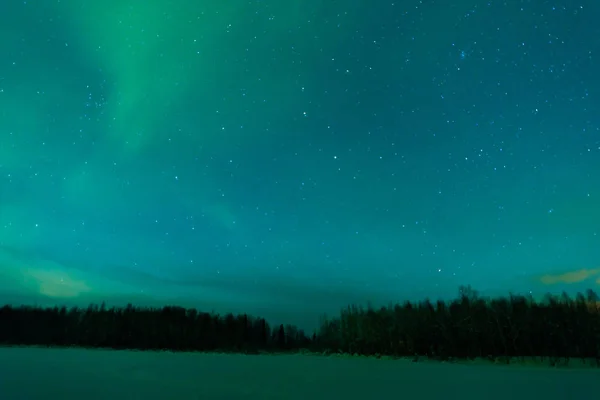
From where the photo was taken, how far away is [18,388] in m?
11.1

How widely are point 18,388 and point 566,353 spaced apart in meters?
32.9

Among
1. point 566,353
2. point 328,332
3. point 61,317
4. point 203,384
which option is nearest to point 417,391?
point 203,384

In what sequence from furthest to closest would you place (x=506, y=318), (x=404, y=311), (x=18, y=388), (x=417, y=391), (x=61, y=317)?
(x=61, y=317) → (x=404, y=311) → (x=506, y=318) → (x=417, y=391) → (x=18, y=388)

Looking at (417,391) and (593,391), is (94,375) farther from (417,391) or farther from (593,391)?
(593,391)

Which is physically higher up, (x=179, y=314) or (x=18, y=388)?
(x=179, y=314)

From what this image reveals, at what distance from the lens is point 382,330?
41625mm

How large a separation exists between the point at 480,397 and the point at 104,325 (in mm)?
58976

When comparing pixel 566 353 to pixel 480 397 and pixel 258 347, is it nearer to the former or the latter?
pixel 480 397

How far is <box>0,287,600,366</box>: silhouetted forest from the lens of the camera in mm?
32594

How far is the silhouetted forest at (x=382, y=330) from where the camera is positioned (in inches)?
1283

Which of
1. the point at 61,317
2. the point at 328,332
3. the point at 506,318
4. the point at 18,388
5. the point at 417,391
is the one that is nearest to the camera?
the point at 18,388

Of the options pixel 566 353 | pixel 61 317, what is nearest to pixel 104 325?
pixel 61 317

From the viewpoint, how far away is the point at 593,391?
12.5m

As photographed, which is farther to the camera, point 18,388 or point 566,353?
point 566,353
